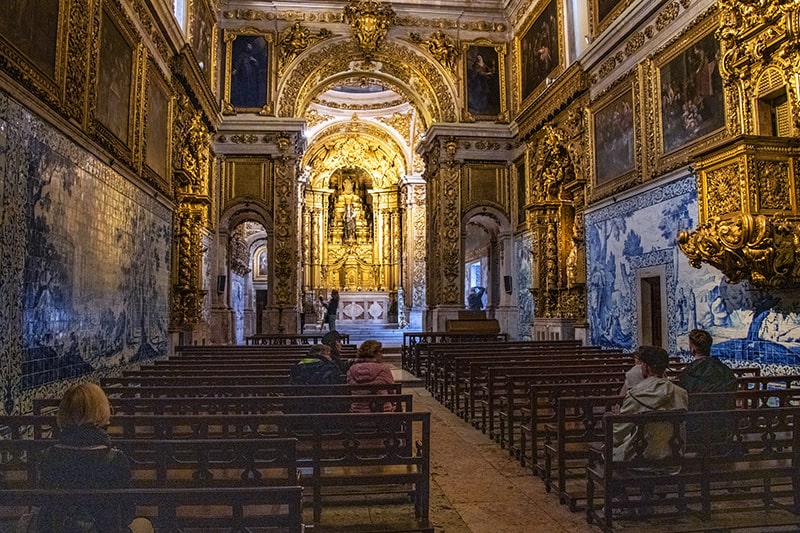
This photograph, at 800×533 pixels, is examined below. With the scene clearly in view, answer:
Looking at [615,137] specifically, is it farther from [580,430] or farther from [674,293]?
[580,430]

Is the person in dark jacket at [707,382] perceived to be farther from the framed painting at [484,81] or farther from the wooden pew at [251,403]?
the framed painting at [484,81]

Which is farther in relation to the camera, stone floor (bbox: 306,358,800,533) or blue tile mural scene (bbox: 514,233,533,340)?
blue tile mural scene (bbox: 514,233,533,340)

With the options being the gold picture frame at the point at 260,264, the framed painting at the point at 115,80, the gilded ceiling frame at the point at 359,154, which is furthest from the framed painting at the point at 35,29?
the gold picture frame at the point at 260,264

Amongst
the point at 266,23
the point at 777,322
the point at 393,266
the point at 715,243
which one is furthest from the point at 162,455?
the point at 393,266

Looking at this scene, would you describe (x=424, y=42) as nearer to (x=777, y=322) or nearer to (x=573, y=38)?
(x=573, y=38)

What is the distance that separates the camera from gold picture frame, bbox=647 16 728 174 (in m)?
9.55

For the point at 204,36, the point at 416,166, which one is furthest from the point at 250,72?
the point at 416,166

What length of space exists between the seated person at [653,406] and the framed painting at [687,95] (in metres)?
6.36

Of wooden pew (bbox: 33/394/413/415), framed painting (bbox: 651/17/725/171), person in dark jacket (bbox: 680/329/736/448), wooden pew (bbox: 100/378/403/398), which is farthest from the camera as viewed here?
framed painting (bbox: 651/17/725/171)

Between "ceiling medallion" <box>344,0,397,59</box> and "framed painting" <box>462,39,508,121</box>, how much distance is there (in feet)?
8.87

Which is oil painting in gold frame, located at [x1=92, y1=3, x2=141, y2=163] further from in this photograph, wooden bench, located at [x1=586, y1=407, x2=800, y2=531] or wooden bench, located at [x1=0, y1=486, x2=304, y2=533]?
wooden bench, located at [x1=586, y1=407, x2=800, y2=531]

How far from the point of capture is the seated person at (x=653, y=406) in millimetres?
4234

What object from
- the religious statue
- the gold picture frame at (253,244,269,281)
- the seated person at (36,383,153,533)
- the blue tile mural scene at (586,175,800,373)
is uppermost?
the religious statue

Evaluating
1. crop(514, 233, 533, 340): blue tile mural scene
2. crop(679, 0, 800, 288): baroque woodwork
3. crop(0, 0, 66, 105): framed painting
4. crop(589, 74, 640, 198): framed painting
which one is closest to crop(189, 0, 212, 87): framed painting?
crop(0, 0, 66, 105): framed painting
